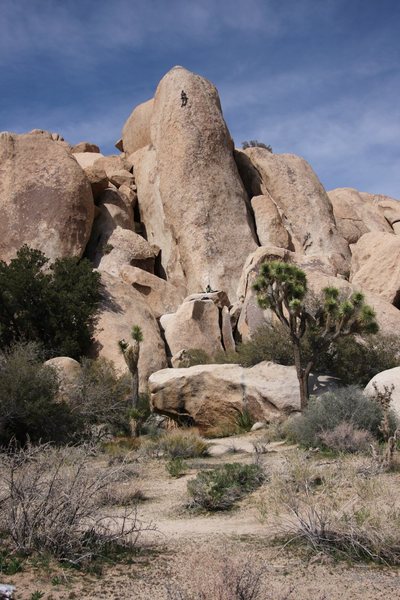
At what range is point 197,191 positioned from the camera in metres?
29.8

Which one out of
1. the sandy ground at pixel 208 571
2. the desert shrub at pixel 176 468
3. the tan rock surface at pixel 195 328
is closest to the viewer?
the sandy ground at pixel 208 571

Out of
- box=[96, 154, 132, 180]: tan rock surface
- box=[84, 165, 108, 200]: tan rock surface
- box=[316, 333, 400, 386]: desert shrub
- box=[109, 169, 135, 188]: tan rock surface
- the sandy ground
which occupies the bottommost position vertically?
the sandy ground

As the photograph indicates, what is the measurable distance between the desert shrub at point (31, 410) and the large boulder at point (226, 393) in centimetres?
343

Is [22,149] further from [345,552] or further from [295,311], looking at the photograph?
[345,552]

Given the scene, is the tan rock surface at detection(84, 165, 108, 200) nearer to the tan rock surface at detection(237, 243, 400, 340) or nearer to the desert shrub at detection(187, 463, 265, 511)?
the tan rock surface at detection(237, 243, 400, 340)

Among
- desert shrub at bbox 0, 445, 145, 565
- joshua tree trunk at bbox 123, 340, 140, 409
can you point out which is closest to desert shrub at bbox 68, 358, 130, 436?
joshua tree trunk at bbox 123, 340, 140, 409

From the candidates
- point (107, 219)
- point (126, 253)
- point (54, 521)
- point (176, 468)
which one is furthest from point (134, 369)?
point (107, 219)

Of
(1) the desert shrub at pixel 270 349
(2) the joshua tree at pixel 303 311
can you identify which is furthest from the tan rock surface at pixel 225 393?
(1) the desert shrub at pixel 270 349

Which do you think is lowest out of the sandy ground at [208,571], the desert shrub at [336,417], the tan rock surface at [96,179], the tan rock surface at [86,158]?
the sandy ground at [208,571]

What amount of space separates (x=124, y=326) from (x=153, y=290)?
441 cm

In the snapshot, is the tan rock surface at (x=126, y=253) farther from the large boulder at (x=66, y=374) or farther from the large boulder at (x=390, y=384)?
the large boulder at (x=390, y=384)

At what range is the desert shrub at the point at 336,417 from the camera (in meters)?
11.4

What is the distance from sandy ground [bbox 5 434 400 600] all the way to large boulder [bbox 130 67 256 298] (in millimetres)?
21502

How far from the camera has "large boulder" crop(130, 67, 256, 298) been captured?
28969mm
